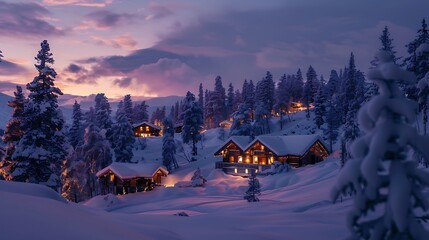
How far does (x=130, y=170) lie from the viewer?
52.6 m

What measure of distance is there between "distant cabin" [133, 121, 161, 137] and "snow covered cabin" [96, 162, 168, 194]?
47873mm

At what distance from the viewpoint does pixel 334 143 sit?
74.4m

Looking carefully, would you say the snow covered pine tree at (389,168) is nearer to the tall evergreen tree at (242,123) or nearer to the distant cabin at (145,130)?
the tall evergreen tree at (242,123)

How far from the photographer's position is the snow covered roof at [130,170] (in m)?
51.1

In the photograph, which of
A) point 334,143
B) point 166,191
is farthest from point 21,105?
point 334,143

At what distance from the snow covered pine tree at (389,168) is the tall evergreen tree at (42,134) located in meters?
27.2

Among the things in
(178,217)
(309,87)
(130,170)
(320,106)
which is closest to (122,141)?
(130,170)

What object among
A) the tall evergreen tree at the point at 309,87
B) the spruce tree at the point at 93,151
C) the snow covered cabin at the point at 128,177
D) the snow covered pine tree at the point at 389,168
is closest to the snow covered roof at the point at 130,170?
the snow covered cabin at the point at 128,177

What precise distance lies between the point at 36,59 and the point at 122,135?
107 ft

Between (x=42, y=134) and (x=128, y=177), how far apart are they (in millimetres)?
23594

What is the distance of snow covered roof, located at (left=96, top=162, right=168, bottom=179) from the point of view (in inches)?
2010

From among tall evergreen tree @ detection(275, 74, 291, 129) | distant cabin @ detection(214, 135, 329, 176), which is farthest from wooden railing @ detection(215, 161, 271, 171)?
tall evergreen tree @ detection(275, 74, 291, 129)

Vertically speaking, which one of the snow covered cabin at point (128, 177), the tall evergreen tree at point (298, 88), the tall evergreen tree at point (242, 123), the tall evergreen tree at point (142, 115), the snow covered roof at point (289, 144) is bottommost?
the snow covered cabin at point (128, 177)

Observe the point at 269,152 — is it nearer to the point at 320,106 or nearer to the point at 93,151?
the point at 320,106
